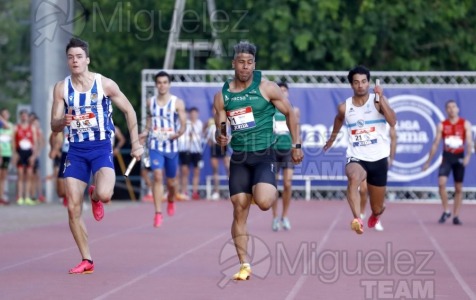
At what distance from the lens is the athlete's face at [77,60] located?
1179cm

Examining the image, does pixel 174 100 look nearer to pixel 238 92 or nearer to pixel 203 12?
pixel 238 92

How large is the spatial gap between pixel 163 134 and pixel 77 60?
6.70 meters

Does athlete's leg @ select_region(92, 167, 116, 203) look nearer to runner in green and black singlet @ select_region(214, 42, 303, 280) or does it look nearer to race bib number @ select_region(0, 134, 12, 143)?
runner in green and black singlet @ select_region(214, 42, 303, 280)

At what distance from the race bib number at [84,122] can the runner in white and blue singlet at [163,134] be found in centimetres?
601

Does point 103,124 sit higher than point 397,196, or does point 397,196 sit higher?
point 103,124

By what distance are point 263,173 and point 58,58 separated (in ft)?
57.6

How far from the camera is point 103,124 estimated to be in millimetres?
12000

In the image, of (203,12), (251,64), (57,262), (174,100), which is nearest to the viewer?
(251,64)

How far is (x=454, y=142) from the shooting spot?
20.4m

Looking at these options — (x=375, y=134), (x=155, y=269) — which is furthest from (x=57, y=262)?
(x=375, y=134)

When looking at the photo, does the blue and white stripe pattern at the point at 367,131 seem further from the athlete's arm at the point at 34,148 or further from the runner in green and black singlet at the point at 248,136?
the athlete's arm at the point at 34,148

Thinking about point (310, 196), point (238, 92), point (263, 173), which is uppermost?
point (238, 92)

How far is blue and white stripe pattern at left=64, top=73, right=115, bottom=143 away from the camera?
38.9 ft

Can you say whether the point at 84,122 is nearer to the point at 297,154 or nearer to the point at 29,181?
the point at 297,154
